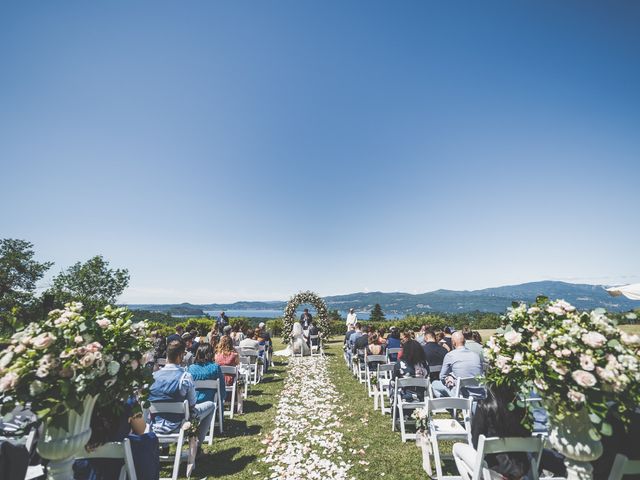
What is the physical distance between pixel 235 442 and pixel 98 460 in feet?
11.4

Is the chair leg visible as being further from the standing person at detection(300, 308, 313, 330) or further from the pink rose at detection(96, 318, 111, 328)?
the standing person at detection(300, 308, 313, 330)

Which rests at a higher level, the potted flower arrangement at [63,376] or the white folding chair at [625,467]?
the potted flower arrangement at [63,376]

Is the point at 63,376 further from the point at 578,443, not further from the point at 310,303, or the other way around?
the point at 310,303

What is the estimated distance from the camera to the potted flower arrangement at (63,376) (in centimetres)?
202

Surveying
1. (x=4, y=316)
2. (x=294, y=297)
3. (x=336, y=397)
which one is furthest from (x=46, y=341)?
(x=294, y=297)

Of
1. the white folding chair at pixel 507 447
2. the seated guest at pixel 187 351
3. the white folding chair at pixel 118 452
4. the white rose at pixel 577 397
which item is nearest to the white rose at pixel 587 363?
the white rose at pixel 577 397

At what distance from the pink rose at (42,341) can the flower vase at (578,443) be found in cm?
372

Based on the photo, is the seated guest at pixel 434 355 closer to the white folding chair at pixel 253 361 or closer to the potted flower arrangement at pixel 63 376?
the white folding chair at pixel 253 361

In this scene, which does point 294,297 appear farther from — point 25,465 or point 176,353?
point 25,465

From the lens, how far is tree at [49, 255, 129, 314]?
4200 cm

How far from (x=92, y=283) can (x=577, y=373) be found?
5466cm

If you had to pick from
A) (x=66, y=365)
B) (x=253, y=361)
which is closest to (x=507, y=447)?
(x=66, y=365)

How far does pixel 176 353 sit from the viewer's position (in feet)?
16.9

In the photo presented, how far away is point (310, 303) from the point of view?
70.8 ft
